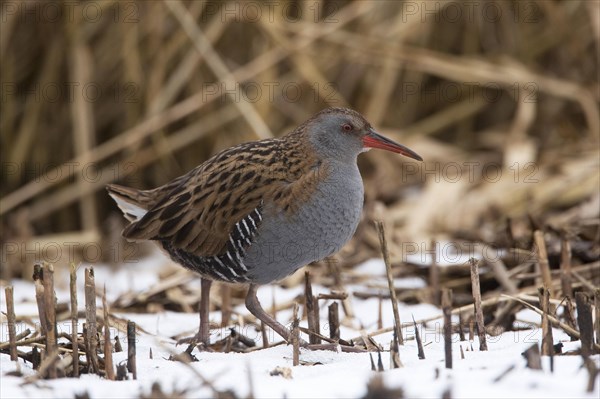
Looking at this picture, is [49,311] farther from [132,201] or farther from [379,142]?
[379,142]

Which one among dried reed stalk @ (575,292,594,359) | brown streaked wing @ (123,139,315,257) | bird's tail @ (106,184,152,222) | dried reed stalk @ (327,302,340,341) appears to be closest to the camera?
dried reed stalk @ (575,292,594,359)

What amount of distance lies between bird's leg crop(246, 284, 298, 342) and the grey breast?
5.8 inches

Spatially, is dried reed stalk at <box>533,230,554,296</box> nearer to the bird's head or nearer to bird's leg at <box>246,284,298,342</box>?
the bird's head

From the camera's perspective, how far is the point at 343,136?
15.5ft

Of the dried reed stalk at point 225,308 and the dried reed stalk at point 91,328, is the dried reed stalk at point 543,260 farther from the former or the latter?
the dried reed stalk at point 91,328

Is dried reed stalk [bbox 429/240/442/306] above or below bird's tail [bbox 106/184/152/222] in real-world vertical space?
below

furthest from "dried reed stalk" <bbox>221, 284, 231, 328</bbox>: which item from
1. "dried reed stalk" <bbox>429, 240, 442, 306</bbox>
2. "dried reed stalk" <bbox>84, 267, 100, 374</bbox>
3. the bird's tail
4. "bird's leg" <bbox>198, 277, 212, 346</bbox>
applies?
"dried reed stalk" <bbox>84, 267, 100, 374</bbox>

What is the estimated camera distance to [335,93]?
7.95 metres

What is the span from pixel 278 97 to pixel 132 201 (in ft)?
10.9

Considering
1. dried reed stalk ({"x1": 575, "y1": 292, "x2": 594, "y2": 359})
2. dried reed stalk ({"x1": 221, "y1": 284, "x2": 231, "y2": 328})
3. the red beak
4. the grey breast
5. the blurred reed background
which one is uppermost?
the blurred reed background

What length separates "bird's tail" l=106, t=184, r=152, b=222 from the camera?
4.98 m

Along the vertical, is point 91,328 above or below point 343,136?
below

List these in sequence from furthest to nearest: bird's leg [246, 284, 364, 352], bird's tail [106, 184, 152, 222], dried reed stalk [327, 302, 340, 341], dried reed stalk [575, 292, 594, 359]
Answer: bird's tail [106, 184, 152, 222]
dried reed stalk [327, 302, 340, 341]
bird's leg [246, 284, 364, 352]
dried reed stalk [575, 292, 594, 359]

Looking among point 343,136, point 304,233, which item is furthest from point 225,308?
point 343,136
